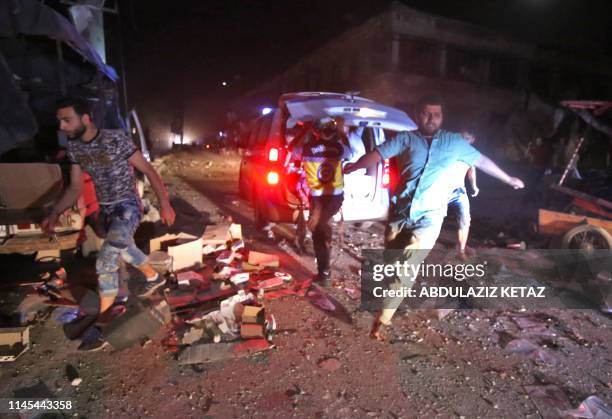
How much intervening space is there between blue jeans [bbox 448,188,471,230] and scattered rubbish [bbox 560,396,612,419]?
268 centimetres

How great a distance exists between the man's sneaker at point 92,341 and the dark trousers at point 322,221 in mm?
2332

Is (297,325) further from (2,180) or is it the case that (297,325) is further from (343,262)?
(2,180)

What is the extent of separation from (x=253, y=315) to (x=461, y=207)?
10.6ft

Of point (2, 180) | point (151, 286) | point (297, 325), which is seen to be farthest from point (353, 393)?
point (2, 180)

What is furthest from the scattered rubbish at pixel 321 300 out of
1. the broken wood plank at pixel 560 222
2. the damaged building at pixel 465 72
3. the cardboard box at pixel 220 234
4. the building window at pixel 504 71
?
the building window at pixel 504 71

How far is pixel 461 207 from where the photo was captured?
5070mm

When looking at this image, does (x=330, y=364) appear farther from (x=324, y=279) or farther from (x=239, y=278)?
(x=239, y=278)

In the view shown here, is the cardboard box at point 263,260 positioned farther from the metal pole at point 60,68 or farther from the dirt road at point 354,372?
the metal pole at point 60,68

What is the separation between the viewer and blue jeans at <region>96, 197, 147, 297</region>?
3.39 metres

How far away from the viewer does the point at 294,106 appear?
4.68m

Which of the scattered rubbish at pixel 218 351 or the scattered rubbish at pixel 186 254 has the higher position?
the scattered rubbish at pixel 186 254

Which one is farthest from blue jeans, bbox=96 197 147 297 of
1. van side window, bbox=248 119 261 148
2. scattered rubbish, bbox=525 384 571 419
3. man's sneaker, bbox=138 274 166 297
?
scattered rubbish, bbox=525 384 571 419

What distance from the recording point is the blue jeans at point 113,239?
3.39 metres

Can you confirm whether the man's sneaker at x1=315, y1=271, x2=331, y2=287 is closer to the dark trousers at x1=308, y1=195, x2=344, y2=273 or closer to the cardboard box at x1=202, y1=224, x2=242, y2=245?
the dark trousers at x1=308, y1=195, x2=344, y2=273
